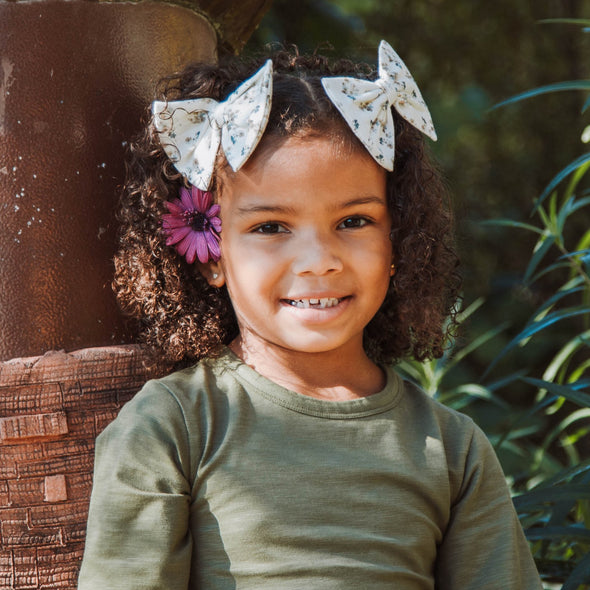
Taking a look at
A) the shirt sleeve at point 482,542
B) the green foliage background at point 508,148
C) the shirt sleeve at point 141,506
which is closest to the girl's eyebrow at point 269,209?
the shirt sleeve at point 141,506

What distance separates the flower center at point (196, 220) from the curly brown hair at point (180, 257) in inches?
2.0

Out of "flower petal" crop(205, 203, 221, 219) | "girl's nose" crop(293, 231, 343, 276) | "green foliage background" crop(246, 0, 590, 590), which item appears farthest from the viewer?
"green foliage background" crop(246, 0, 590, 590)

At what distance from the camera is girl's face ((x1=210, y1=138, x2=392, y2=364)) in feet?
4.88

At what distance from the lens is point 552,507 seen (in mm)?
2041

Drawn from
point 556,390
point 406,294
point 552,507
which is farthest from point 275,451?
point 552,507

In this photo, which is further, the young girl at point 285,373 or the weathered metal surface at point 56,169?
the weathered metal surface at point 56,169

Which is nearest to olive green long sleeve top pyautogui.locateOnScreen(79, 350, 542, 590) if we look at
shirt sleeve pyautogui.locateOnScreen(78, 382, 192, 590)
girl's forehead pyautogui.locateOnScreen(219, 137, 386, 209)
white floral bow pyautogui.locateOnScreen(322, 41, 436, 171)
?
shirt sleeve pyautogui.locateOnScreen(78, 382, 192, 590)

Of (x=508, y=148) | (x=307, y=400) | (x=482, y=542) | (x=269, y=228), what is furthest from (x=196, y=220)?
(x=508, y=148)

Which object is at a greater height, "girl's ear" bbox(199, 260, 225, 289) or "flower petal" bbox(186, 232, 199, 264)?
"flower petal" bbox(186, 232, 199, 264)

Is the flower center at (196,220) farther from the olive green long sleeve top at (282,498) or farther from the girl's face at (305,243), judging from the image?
the olive green long sleeve top at (282,498)

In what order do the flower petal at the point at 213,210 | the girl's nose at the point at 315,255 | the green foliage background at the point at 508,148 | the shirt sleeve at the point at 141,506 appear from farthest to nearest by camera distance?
the green foliage background at the point at 508,148, the flower petal at the point at 213,210, the girl's nose at the point at 315,255, the shirt sleeve at the point at 141,506

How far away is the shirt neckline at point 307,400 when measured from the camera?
152cm

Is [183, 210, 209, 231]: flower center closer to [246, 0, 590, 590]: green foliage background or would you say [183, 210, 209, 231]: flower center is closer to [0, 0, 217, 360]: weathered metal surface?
[0, 0, 217, 360]: weathered metal surface

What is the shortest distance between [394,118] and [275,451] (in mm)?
687
